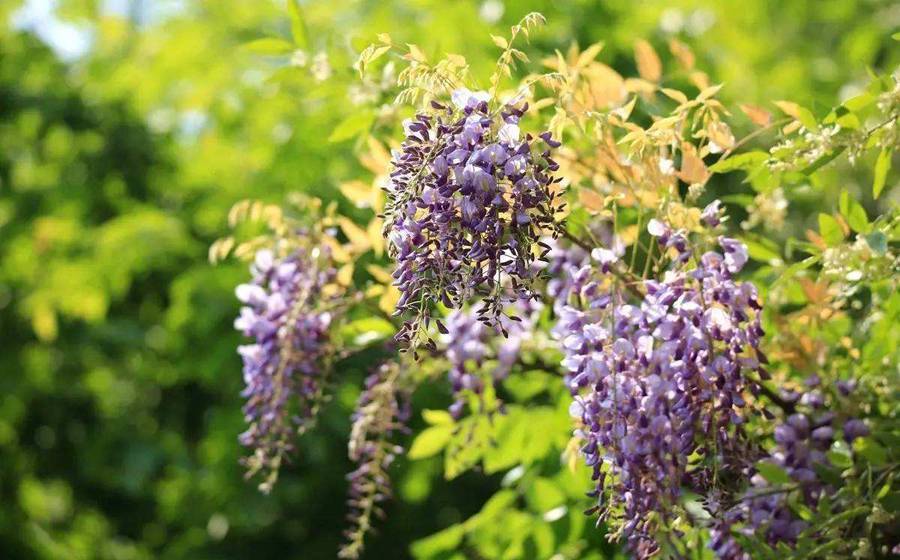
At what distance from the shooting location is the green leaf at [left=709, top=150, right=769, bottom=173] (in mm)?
1855

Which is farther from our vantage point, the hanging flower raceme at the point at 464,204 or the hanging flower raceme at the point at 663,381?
the hanging flower raceme at the point at 663,381

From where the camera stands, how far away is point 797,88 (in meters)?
4.93

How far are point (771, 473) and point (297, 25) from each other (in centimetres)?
123

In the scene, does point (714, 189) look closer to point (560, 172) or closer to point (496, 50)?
point (496, 50)

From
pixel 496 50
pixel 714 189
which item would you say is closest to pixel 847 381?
pixel 496 50

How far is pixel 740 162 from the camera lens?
188 cm

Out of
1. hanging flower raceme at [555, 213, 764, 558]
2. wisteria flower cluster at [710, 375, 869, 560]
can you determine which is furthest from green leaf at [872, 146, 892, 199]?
wisteria flower cluster at [710, 375, 869, 560]

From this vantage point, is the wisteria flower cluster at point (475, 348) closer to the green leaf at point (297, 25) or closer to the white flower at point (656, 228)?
the white flower at point (656, 228)

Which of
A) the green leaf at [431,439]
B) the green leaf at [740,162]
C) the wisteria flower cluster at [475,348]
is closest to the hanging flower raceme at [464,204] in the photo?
the green leaf at [740,162]

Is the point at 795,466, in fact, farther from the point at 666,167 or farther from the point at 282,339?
the point at 282,339

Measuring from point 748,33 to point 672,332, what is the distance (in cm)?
493

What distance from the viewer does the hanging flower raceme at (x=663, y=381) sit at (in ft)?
5.38

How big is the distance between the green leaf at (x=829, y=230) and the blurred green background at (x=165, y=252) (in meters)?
1.55

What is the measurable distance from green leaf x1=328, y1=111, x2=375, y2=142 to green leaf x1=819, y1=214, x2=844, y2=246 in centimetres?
86
